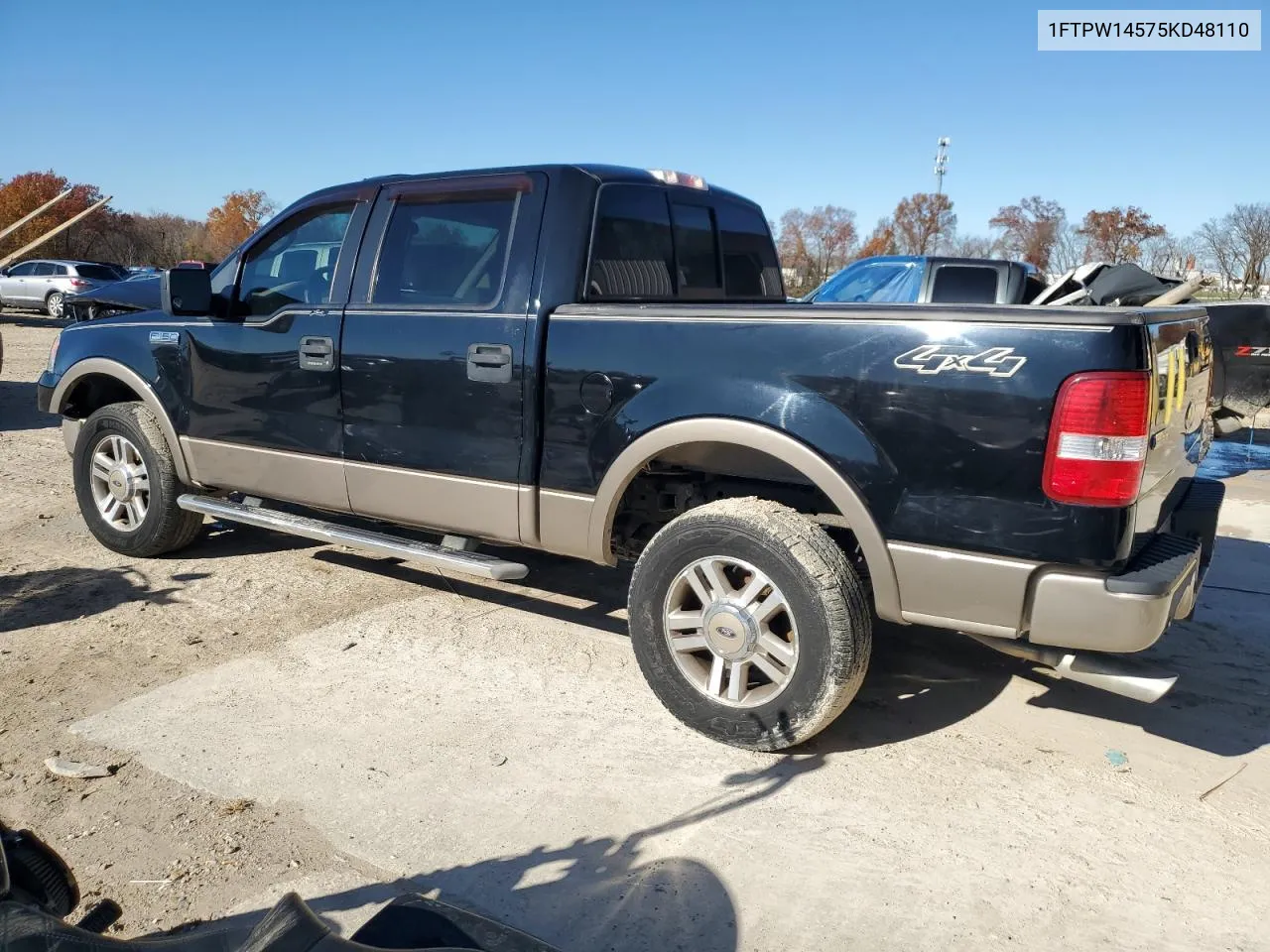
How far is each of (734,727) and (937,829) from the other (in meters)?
0.76

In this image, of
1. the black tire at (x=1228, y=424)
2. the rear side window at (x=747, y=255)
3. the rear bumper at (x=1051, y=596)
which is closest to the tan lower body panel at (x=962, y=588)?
the rear bumper at (x=1051, y=596)

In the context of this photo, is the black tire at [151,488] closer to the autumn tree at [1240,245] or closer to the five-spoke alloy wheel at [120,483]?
the five-spoke alloy wheel at [120,483]

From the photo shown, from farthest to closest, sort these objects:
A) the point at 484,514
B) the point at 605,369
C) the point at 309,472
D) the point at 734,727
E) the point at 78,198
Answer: the point at 78,198 < the point at 309,472 < the point at 484,514 < the point at 605,369 < the point at 734,727

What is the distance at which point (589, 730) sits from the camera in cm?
367

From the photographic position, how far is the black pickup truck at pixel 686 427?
2.96m

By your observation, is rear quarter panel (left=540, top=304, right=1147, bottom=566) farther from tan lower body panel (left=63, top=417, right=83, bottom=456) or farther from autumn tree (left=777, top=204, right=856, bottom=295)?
autumn tree (left=777, top=204, right=856, bottom=295)

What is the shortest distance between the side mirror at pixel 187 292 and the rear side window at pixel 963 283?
7.12 metres

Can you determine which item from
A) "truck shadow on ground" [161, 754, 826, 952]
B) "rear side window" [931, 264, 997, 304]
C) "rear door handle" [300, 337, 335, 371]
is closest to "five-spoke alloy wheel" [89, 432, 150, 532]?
"rear door handle" [300, 337, 335, 371]

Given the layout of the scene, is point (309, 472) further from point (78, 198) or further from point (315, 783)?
point (78, 198)

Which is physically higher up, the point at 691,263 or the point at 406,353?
the point at 691,263

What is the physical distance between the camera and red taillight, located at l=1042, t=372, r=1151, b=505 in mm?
2836

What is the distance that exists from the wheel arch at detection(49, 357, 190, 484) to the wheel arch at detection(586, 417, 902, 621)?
9.00ft

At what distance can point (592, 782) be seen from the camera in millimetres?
3287

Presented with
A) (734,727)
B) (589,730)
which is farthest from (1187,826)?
(589,730)
